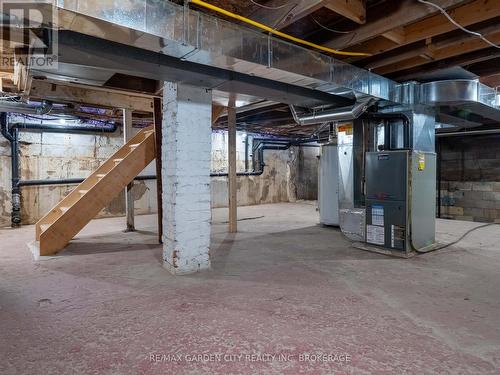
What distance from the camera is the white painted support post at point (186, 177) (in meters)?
2.73

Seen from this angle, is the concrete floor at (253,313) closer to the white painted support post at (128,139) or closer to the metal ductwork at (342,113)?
the white painted support post at (128,139)

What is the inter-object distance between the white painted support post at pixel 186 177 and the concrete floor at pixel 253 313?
237 mm

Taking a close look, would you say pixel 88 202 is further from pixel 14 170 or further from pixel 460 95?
pixel 460 95

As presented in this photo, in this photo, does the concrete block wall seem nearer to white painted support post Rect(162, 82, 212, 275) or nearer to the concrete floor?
the concrete floor

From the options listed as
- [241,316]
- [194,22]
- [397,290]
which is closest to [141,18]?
[194,22]

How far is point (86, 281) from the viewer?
2580 mm

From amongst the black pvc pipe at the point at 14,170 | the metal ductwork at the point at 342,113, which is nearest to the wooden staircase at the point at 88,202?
the black pvc pipe at the point at 14,170

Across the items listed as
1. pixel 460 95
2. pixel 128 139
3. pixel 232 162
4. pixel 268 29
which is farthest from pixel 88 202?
pixel 460 95

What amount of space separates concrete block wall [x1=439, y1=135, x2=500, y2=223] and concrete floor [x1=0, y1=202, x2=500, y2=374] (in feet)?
11.2

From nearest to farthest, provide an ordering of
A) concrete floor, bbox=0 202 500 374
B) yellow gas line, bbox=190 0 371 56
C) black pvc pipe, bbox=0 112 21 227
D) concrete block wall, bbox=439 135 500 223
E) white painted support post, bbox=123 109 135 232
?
concrete floor, bbox=0 202 500 374, yellow gas line, bbox=190 0 371 56, white painted support post, bbox=123 109 135 232, black pvc pipe, bbox=0 112 21 227, concrete block wall, bbox=439 135 500 223

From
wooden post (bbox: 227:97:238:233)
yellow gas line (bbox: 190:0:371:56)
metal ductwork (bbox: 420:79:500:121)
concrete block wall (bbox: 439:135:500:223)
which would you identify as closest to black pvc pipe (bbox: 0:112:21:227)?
wooden post (bbox: 227:97:238:233)

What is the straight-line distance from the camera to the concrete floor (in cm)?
151

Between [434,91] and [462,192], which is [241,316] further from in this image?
[462,192]

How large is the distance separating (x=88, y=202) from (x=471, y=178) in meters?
7.22
